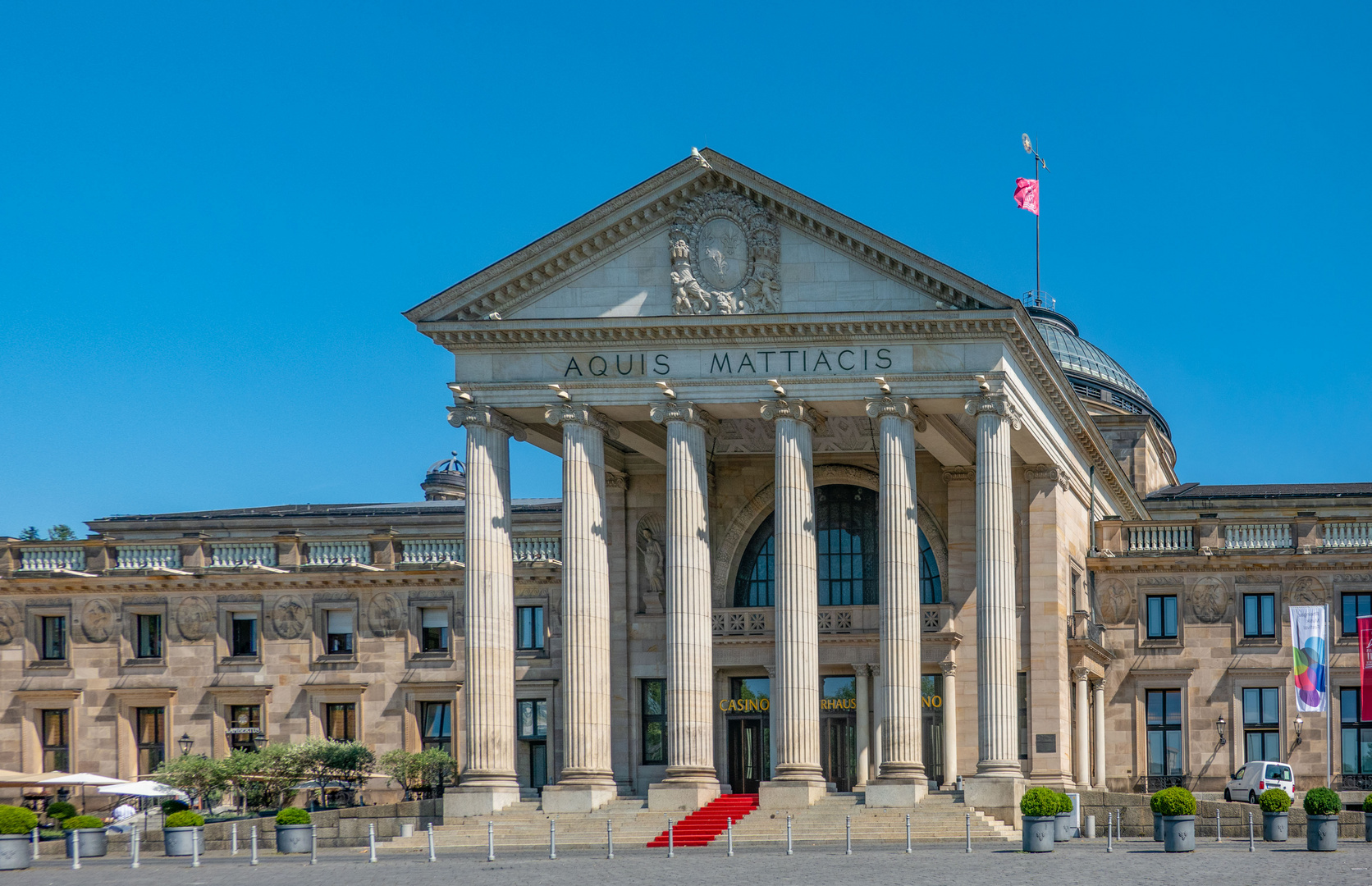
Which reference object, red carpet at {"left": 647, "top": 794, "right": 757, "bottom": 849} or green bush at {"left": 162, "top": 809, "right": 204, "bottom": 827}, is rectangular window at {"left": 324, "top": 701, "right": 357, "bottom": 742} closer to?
green bush at {"left": 162, "top": 809, "right": 204, "bottom": 827}

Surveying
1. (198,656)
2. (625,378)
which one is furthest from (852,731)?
(198,656)

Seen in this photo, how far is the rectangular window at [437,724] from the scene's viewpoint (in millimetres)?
71000

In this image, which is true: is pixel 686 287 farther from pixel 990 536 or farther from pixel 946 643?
pixel 946 643

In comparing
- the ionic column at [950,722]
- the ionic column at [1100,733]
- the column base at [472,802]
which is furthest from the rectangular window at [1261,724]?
the column base at [472,802]

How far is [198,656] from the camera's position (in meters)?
72.2

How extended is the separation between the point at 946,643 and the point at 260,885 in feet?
97.2

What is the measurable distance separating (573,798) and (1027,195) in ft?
98.2

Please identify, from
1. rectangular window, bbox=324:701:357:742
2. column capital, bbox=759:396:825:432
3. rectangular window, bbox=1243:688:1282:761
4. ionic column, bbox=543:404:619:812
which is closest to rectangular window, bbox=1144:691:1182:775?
rectangular window, bbox=1243:688:1282:761

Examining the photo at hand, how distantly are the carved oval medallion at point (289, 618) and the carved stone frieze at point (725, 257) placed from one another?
77.3ft

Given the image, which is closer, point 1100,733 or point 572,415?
point 572,415

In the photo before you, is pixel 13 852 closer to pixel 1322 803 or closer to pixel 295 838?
pixel 295 838

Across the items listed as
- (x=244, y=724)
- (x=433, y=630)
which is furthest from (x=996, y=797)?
(x=244, y=724)

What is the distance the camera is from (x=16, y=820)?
46.9 meters

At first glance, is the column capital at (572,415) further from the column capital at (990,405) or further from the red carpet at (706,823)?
the red carpet at (706,823)
